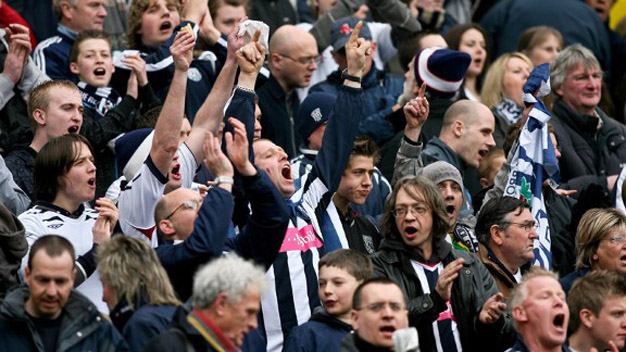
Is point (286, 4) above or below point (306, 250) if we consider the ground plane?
above

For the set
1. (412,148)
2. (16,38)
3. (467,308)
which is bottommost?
(467,308)

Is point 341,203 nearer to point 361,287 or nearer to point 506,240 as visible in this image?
point 506,240

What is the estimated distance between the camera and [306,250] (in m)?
8.52

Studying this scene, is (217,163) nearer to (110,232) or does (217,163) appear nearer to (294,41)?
(110,232)

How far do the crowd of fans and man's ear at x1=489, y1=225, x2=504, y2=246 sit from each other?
0.5 inches

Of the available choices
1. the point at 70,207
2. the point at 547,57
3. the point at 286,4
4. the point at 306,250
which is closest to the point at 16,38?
the point at 70,207

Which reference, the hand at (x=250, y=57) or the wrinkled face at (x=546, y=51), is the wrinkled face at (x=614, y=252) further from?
the wrinkled face at (x=546, y=51)

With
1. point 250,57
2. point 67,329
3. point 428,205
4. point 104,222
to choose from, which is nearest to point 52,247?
point 67,329

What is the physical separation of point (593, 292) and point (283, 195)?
2.01 meters

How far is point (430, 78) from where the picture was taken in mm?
10867

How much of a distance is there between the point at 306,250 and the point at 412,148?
1571 mm

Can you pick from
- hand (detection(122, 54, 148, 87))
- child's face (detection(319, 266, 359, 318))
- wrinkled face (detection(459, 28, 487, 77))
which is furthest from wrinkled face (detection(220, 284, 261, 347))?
wrinkled face (detection(459, 28, 487, 77))

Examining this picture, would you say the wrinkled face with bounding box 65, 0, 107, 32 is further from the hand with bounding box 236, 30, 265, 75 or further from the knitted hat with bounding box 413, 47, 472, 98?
the hand with bounding box 236, 30, 265, 75

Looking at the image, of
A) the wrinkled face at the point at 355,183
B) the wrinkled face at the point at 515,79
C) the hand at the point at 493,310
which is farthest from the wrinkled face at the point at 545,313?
the wrinkled face at the point at 515,79
